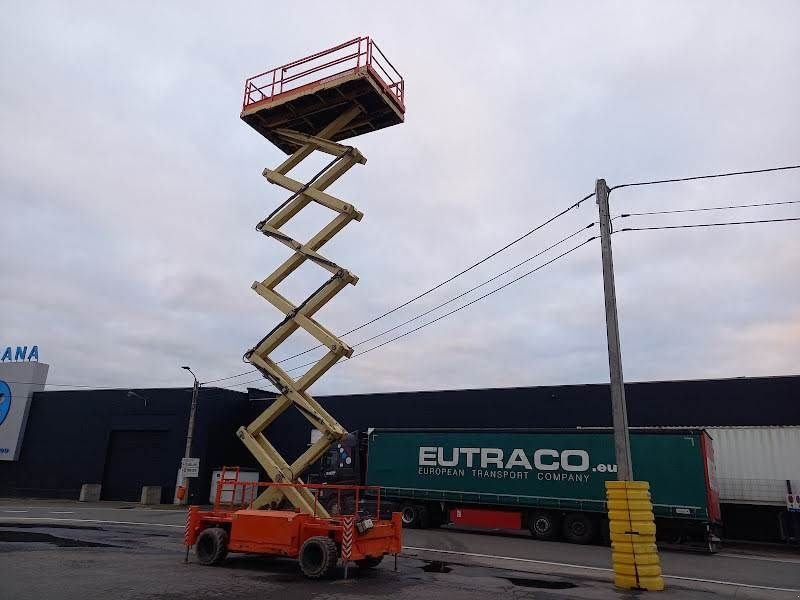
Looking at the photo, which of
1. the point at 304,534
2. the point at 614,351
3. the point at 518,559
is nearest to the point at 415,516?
the point at 518,559

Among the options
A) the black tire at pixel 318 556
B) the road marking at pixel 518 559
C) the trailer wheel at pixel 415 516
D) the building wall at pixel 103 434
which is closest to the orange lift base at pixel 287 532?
the black tire at pixel 318 556

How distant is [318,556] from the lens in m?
12.8

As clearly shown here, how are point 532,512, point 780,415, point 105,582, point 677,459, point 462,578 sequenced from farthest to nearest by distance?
point 780,415 → point 532,512 → point 677,459 → point 462,578 → point 105,582

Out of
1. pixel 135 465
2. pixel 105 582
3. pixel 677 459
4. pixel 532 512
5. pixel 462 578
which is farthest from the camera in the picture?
pixel 135 465

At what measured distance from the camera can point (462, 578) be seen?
13.3 metres

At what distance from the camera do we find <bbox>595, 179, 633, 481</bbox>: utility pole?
1288 cm

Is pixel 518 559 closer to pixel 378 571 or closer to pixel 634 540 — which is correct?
pixel 378 571

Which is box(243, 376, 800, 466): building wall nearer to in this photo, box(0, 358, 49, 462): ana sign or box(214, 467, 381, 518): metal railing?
box(0, 358, 49, 462): ana sign

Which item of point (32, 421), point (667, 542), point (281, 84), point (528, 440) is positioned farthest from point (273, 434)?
point (281, 84)

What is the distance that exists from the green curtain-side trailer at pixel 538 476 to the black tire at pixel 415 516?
43mm

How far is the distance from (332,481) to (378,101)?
14669 mm

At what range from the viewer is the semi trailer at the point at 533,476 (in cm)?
2092

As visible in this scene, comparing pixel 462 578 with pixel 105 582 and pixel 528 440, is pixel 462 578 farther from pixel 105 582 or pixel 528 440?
pixel 528 440

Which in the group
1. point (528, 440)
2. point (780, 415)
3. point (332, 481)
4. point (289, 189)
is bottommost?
point (332, 481)
